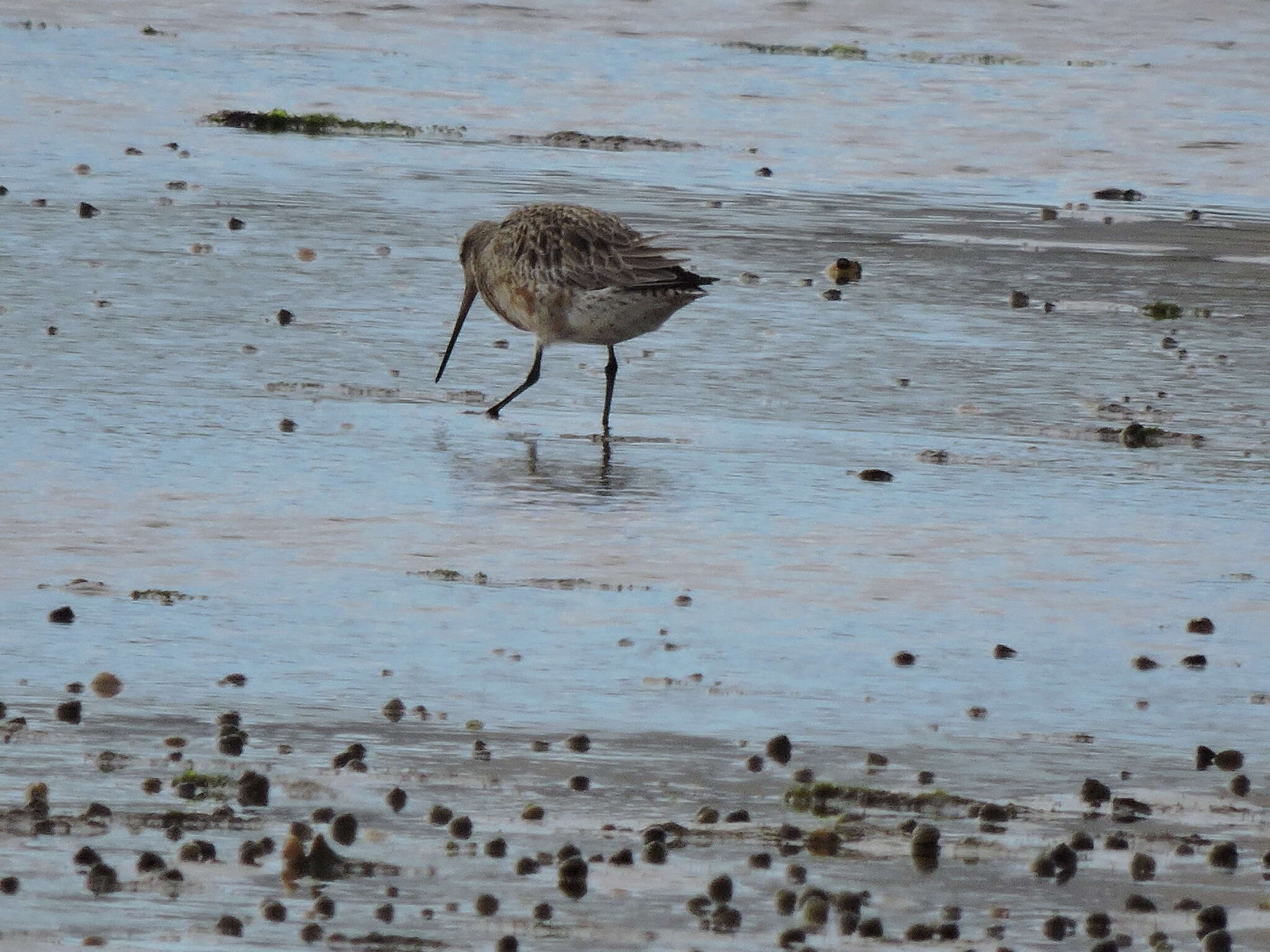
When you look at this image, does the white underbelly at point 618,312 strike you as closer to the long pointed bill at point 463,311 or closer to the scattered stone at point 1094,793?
the long pointed bill at point 463,311

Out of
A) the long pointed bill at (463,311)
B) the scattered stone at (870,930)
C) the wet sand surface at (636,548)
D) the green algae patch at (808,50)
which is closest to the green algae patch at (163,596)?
the wet sand surface at (636,548)

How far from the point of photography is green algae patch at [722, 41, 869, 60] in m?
31.6

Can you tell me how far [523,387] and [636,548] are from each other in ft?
10.0

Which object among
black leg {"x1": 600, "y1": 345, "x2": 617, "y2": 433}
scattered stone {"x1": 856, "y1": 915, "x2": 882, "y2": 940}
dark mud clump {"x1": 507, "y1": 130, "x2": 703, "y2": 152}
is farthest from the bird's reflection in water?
dark mud clump {"x1": 507, "y1": 130, "x2": 703, "y2": 152}

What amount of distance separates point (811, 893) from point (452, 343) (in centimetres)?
781

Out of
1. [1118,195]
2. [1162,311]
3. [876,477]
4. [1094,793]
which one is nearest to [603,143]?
[1118,195]

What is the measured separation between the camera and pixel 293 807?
6.54 metres

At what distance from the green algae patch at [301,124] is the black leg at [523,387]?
11.0m

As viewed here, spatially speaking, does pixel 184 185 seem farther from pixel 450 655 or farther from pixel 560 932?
pixel 560 932

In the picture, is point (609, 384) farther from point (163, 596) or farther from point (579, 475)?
point (163, 596)

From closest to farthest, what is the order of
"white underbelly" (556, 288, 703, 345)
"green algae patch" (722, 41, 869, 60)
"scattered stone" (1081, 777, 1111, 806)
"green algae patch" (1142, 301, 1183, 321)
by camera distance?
"scattered stone" (1081, 777, 1111, 806) < "white underbelly" (556, 288, 703, 345) < "green algae patch" (1142, 301, 1183, 321) < "green algae patch" (722, 41, 869, 60)

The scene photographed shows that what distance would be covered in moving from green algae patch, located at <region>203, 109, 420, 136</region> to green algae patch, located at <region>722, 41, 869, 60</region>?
29.6ft

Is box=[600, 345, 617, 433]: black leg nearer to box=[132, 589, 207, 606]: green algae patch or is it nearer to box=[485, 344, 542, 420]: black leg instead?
box=[485, 344, 542, 420]: black leg

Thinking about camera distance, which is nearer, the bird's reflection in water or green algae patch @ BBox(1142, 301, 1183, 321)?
the bird's reflection in water
